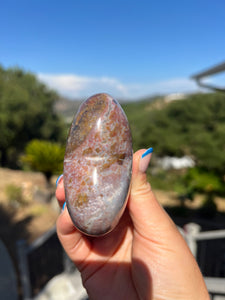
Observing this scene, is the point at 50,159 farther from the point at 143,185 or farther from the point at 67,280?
the point at 143,185

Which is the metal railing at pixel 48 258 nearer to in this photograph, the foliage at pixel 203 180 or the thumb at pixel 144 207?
the thumb at pixel 144 207

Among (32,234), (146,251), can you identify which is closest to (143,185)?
(146,251)

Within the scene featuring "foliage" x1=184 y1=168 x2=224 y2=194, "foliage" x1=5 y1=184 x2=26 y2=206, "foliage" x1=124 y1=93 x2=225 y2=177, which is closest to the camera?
"foliage" x1=5 y1=184 x2=26 y2=206

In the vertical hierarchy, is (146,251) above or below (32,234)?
above

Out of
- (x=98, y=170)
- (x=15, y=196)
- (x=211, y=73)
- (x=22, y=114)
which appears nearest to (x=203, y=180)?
(x=211, y=73)

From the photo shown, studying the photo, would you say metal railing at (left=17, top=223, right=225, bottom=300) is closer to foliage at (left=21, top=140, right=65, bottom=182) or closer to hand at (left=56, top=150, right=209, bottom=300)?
hand at (left=56, top=150, right=209, bottom=300)

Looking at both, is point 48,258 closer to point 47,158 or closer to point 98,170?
point 98,170

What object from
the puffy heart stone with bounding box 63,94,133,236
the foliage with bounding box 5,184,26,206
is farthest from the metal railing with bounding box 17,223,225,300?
the foliage with bounding box 5,184,26,206
